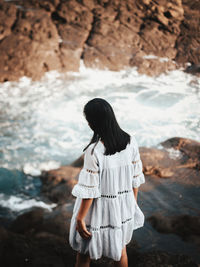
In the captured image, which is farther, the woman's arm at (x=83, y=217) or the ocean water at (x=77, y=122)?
the ocean water at (x=77, y=122)

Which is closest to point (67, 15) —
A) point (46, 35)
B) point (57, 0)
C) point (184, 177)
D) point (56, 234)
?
point (57, 0)

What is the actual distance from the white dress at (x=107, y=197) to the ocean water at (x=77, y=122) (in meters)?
1.00

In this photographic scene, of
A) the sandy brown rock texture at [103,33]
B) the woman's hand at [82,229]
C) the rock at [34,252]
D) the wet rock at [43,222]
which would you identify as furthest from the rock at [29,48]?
the woman's hand at [82,229]

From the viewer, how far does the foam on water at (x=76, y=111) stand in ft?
19.9

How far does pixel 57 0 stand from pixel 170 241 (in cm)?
1046

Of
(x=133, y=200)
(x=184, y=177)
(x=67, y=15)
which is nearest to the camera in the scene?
(x=133, y=200)

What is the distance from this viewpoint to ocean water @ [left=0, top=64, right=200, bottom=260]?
347 cm

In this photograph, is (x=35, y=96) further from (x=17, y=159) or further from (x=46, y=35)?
(x=17, y=159)

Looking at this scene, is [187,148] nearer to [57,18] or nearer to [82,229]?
[82,229]

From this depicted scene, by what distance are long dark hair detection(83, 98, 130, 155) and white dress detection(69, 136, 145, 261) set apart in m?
0.04

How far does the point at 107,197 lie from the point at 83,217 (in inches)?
7.8

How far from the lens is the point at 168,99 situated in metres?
8.57

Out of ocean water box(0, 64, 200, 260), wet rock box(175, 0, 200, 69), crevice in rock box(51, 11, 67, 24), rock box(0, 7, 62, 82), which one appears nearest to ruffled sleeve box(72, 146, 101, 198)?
ocean water box(0, 64, 200, 260)

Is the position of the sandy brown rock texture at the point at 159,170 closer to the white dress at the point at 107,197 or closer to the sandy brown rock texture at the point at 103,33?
the white dress at the point at 107,197
